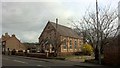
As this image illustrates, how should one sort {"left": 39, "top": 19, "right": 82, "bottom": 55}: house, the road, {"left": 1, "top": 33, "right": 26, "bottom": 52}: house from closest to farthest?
1. the road
2. {"left": 39, "top": 19, "right": 82, "bottom": 55}: house
3. {"left": 1, "top": 33, "right": 26, "bottom": 52}: house

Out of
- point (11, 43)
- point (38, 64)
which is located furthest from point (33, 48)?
point (38, 64)

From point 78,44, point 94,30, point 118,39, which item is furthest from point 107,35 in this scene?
point 78,44

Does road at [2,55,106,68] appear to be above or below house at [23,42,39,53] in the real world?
below

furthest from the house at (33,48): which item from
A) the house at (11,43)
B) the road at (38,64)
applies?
the road at (38,64)

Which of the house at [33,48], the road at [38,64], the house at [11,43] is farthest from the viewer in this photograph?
the house at [11,43]

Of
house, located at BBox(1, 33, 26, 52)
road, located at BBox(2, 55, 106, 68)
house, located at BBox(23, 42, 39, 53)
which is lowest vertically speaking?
road, located at BBox(2, 55, 106, 68)

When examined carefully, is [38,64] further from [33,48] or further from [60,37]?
[33,48]

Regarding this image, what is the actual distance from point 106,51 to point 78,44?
35452 millimetres

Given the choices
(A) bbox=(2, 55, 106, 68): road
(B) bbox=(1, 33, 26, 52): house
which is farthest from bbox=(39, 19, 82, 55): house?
(A) bbox=(2, 55, 106, 68): road

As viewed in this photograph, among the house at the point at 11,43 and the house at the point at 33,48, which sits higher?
the house at the point at 11,43

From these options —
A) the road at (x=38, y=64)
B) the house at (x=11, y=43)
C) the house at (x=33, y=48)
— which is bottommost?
the road at (x=38, y=64)

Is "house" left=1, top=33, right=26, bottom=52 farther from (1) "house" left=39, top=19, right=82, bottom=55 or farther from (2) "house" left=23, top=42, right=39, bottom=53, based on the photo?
(1) "house" left=39, top=19, right=82, bottom=55

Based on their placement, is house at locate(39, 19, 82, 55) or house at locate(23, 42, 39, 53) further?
house at locate(23, 42, 39, 53)

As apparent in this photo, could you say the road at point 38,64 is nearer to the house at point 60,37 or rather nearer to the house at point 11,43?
the house at point 60,37
